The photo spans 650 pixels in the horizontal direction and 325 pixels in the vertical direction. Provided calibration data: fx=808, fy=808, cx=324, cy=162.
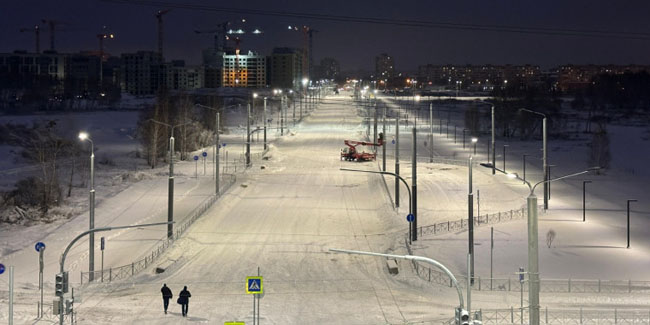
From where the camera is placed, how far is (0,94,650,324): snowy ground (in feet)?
85.4

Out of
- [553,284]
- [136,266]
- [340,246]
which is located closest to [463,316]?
[553,284]

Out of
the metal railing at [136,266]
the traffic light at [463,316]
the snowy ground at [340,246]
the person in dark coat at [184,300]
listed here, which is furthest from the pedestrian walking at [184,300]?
the traffic light at [463,316]

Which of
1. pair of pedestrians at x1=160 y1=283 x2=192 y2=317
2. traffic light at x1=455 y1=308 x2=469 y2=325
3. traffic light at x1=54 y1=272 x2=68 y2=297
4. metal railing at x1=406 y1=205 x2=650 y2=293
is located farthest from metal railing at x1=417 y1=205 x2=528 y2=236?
traffic light at x1=455 y1=308 x2=469 y2=325

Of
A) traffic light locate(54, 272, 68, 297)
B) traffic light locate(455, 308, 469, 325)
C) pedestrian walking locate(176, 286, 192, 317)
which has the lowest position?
pedestrian walking locate(176, 286, 192, 317)

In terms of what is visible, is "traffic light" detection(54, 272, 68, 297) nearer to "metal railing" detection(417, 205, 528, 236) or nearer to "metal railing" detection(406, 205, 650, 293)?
"metal railing" detection(406, 205, 650, 293)

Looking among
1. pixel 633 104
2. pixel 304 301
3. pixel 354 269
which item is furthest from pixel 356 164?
pixel 633 104

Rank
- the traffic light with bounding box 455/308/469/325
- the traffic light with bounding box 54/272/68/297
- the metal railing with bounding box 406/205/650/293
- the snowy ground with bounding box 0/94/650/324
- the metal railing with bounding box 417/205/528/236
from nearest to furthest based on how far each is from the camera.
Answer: the traffic light with bounding box 455/308/469/325, the traffic light with bounding box 54/272/68/297, the snowy ground with bounding box 0/94/650/324, the metal railing with bounding box 406/205/650/293, the metal railing with bounding box 417/205/528/236

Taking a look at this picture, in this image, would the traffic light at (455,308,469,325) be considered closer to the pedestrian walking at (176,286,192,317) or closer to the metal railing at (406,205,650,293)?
the pedestrian walking at (176,286,192,317)

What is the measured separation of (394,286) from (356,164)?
137ft

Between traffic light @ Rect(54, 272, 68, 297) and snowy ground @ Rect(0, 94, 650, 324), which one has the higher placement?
traffic light @ Rect(54, 272, 68, 297)

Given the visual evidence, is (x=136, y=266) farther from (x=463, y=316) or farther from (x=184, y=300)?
(x=463, y=316)

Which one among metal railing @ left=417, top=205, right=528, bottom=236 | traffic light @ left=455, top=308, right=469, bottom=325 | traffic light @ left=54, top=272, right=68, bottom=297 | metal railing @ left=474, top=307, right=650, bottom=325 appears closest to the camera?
traffic light @ left=455, top=308, right=469, bottom=325

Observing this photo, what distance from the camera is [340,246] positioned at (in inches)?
1441

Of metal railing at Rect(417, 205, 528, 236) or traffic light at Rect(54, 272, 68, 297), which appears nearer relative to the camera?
traffic light at Rect(54, 272, 68, 297)
